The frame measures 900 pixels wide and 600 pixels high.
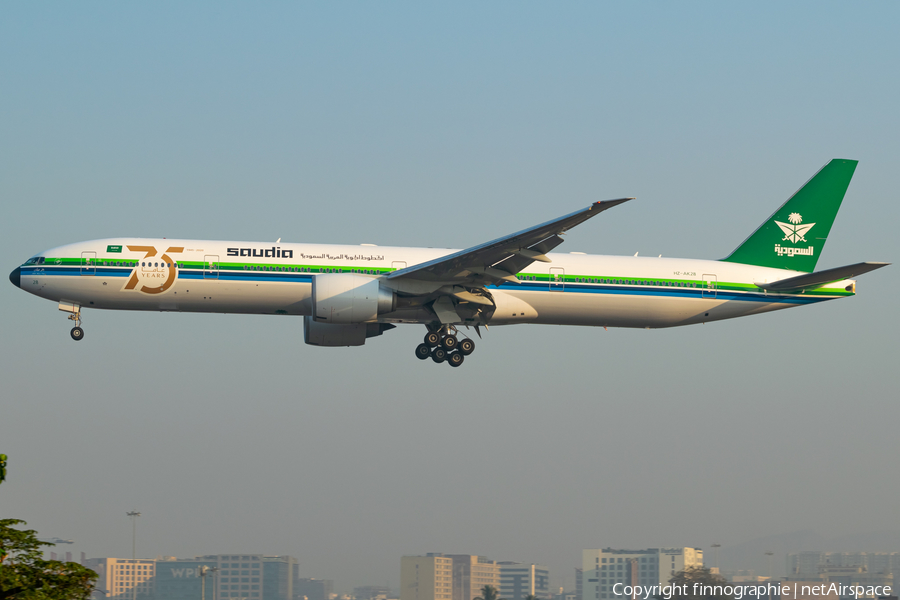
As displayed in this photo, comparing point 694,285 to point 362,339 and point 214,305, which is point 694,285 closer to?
point 362,339

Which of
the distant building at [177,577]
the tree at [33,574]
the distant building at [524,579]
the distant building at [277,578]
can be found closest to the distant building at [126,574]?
the distant building at [177,577]

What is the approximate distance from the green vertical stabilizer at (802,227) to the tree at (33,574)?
Answer: 3251cm

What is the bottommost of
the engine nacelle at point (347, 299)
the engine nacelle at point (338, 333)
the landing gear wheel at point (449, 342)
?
the landing gear wheel at point (449, 342)

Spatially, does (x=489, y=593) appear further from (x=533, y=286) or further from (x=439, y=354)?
(x=533, y=286)

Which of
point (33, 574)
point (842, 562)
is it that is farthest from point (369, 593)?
point (33, 574)

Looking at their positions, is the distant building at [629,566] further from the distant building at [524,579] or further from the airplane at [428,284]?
the airplane at [428,284]

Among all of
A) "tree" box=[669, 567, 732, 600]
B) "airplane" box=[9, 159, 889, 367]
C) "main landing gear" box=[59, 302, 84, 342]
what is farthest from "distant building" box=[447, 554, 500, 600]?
"main landing gear" box=[59, 302, 84, 342]

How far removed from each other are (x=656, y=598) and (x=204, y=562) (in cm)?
2886

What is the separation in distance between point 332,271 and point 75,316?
9.85 metres

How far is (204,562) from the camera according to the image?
2333 inches

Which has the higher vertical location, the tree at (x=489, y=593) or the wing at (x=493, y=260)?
the wing at (x=493, y=260)

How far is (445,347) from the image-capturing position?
127 ft

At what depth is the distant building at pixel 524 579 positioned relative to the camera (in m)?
68.1

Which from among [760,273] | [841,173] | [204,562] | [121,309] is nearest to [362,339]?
[121,309]
